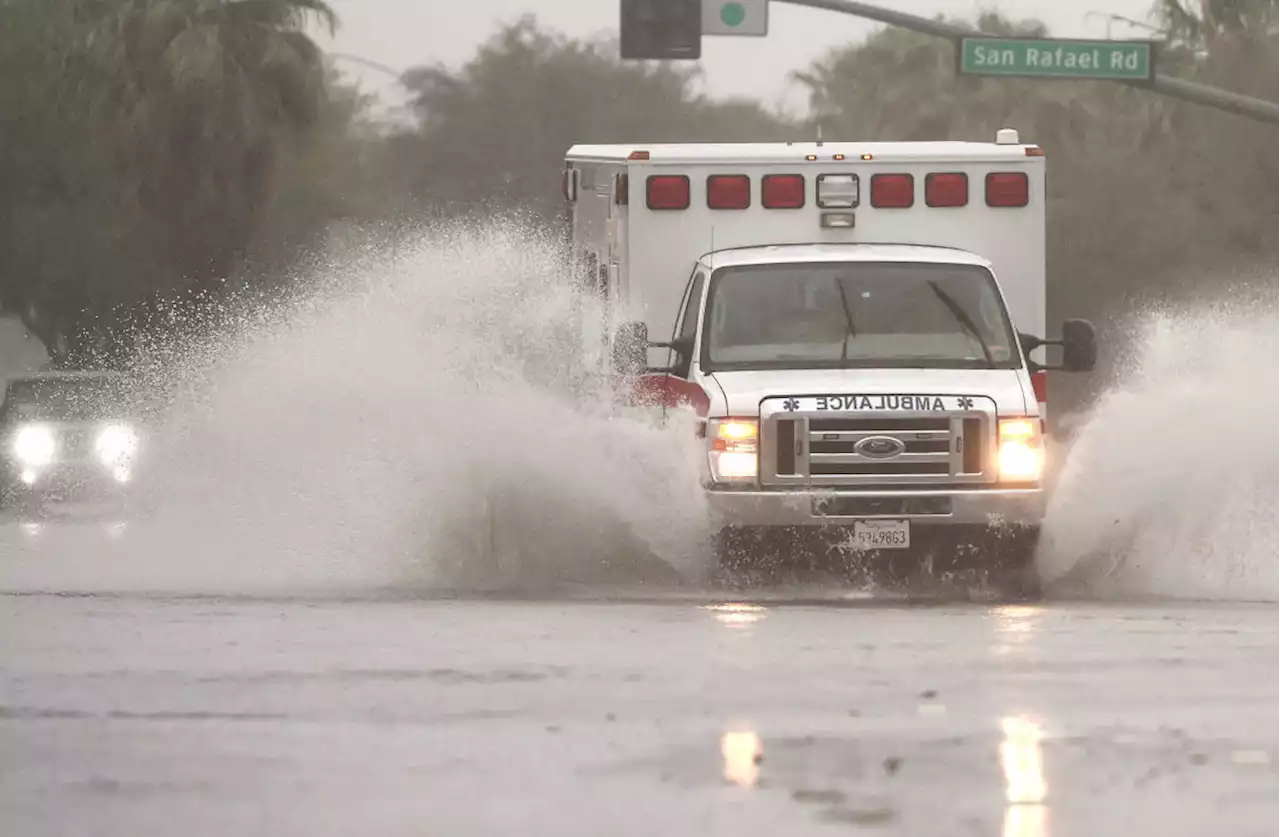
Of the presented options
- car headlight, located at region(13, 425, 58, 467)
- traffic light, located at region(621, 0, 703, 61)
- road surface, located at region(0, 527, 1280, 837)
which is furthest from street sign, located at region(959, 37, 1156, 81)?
road surface, located at region(0, 527, 1280, 837)

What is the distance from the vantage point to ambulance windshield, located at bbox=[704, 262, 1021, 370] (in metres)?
15.9

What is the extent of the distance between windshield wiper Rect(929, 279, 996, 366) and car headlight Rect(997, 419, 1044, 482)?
0.77 meters

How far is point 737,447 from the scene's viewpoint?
49.7 feet

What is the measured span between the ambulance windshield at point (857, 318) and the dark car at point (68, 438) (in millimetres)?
10094

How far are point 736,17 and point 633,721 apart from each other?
2001 cm

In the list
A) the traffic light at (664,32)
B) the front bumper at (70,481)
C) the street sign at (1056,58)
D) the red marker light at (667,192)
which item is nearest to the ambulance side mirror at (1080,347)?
the red marker light at (667,192)

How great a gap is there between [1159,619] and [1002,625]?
0.87 m

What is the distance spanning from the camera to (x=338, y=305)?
1914 cm

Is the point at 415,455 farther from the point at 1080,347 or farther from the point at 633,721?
the point at 633,721

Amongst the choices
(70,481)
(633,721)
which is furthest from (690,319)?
(70,481)

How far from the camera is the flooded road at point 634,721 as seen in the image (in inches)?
323

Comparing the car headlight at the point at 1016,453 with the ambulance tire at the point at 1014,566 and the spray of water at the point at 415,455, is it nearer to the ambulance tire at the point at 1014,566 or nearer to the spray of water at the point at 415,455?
the ambulance tire at the point at 1014,566

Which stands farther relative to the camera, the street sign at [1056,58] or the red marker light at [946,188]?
the street sign at [1056,58]

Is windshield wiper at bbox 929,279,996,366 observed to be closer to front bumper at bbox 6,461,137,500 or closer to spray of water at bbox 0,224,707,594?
spray of water at bbox 0,224,707,594
